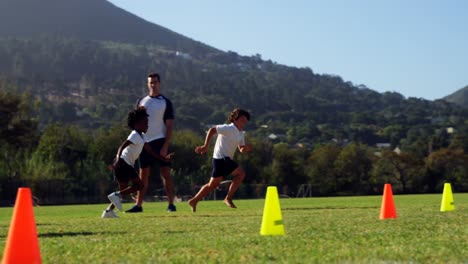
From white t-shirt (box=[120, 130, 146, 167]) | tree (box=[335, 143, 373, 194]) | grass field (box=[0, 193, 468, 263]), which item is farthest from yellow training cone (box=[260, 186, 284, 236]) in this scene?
tree (box=[335, 143, 373, 194])

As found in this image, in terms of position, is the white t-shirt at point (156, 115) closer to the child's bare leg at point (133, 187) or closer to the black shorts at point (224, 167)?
the black shorts at point (224, 167)

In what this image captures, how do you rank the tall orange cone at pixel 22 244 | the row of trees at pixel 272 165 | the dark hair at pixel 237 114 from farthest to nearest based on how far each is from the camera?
the row of trees at pixel 272 165
the dark hair at pixel 237 114
the tall orange cone at pixel 22 244

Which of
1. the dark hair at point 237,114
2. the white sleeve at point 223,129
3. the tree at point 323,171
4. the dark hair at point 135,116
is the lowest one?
the tree at point 323,171

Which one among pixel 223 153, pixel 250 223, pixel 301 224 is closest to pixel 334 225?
pixel 301 224

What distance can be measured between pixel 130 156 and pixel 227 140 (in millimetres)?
2265

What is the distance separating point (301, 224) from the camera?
9.57 metres

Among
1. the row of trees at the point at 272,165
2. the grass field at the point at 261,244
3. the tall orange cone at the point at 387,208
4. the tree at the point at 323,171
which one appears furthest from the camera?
the tree at the point at 323,171

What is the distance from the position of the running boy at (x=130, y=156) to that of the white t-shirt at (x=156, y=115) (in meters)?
0.96

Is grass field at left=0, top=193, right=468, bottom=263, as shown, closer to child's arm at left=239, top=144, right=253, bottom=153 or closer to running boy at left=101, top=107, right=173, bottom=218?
running boy at left=101, top=107, right=173, bottom=218

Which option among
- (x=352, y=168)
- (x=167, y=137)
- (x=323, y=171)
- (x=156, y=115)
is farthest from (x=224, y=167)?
(x=352, y=168)

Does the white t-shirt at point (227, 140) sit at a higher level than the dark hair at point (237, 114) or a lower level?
lower

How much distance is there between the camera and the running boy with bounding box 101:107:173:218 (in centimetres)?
1265

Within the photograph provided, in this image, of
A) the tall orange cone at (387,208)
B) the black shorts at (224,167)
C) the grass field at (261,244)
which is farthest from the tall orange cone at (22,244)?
the black shorts at (224,167)

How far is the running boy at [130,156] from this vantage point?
12.6m
